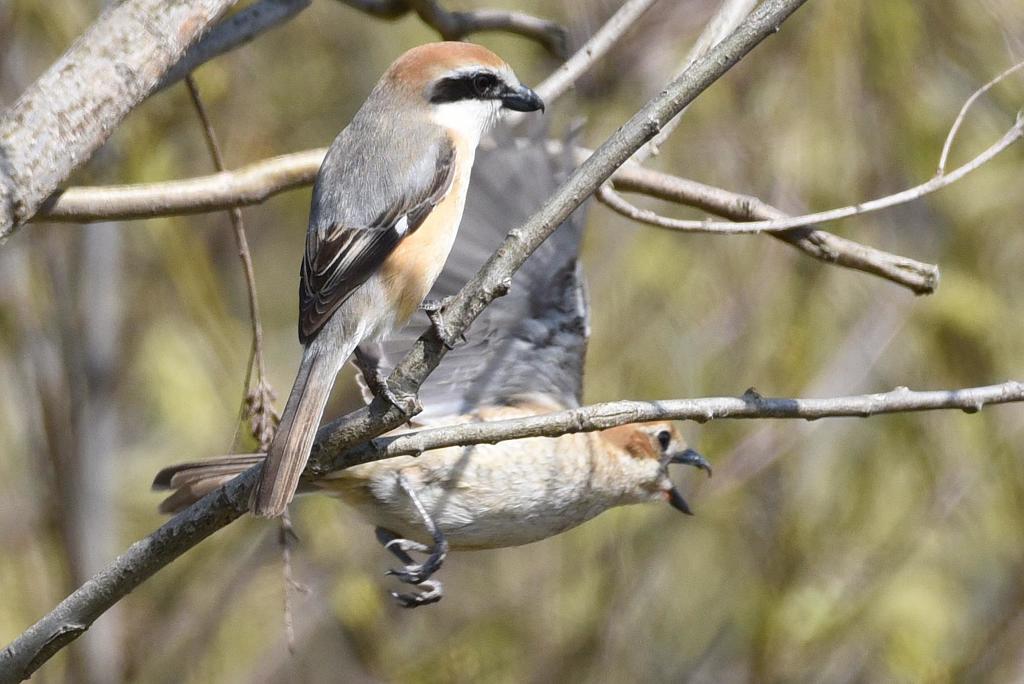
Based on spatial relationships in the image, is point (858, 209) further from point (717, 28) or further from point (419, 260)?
point (419, 260)

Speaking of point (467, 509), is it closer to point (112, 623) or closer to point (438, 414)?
point (438, 414)

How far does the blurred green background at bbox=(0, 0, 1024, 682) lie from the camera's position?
4.61 m

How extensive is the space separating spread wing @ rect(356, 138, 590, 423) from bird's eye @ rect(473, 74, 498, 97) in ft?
0.88

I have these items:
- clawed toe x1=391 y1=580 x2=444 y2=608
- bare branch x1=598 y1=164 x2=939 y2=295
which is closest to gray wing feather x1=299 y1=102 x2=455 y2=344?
bare branch x1=598 y1=164 x2=939 y2=295

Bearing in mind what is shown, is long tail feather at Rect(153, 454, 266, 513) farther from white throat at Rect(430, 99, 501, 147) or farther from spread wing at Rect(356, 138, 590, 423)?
white throat at Rect(430, 99, 501, 147)

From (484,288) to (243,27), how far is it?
58.1 inches

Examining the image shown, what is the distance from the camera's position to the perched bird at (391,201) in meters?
2.94

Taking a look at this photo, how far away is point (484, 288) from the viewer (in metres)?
2.19

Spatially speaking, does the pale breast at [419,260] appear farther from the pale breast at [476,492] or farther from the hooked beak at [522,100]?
the pale breast at [476,492]

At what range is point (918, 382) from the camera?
485 cm

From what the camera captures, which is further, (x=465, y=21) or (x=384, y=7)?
(x=465, y=21)

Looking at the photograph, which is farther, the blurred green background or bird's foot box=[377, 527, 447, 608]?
the blurred green background

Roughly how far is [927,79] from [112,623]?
3.93 meters

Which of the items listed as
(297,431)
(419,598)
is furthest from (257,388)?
(419,598)
